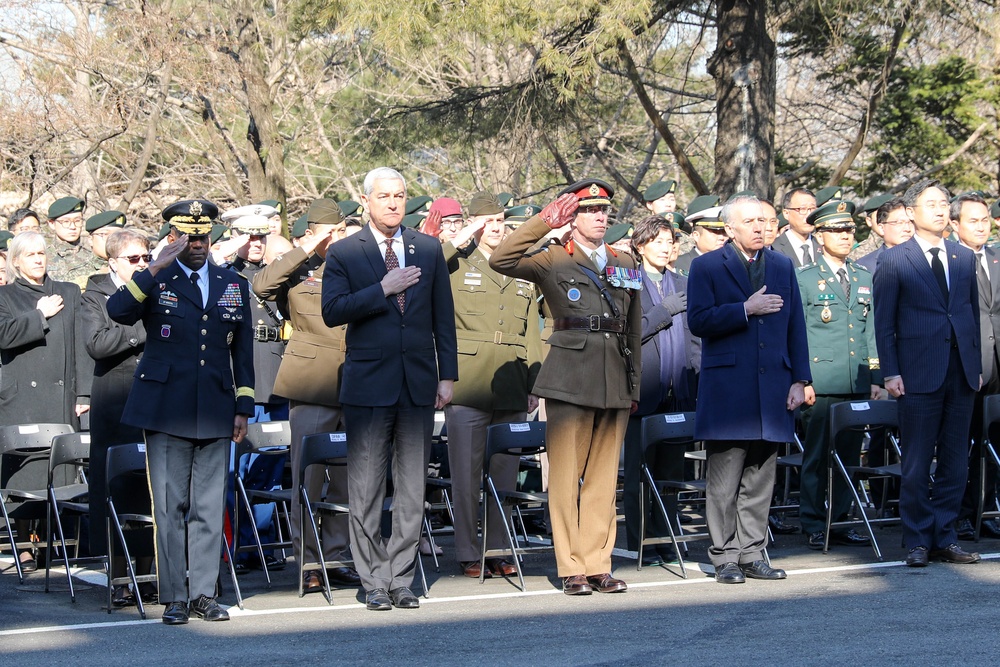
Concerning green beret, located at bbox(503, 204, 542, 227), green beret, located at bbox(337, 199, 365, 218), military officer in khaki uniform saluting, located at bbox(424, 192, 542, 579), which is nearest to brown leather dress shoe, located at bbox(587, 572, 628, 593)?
military officer in khaki uniform saluting, located at bbox(424, 192, 542, 579)

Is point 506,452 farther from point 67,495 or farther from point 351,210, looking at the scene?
point 351,210

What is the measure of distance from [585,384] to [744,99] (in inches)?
300

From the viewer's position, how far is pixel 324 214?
8.15 m

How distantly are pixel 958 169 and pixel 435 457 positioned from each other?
933cm

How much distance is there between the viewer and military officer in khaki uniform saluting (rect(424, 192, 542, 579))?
8.15m

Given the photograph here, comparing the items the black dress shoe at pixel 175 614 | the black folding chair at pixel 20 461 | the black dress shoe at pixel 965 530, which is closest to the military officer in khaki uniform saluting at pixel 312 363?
the black dress shoe at pixel 175 614

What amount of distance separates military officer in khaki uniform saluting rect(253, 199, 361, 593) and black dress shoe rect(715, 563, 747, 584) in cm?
202

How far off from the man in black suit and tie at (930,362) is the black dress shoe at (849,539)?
84cm

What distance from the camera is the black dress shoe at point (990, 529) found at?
9.13 m

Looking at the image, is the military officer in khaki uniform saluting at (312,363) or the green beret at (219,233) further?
the green beret at (219,233)

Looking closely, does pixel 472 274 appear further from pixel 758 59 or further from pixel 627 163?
pixel 627 163

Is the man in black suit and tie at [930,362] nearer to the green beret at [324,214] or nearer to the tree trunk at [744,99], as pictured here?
the green beret at [324,214]

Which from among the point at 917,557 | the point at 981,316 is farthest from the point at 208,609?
the point at 981,316

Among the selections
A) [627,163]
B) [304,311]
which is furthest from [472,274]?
[627,163]
